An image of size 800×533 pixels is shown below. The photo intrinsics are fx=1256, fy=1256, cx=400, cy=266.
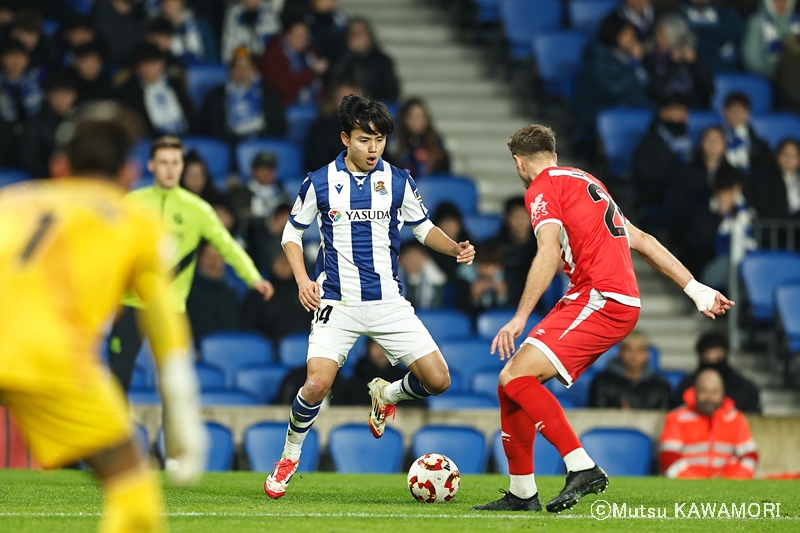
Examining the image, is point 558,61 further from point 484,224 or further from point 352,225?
point 352,225

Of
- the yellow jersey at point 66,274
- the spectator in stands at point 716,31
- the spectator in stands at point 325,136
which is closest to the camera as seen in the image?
the yellow jersey at point 66,274

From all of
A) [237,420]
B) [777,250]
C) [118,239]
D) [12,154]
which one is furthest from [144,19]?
[118,239]

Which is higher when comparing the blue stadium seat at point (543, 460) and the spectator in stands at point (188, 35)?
the spectator in stands at point (188, 35)

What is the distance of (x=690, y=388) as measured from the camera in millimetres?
11641

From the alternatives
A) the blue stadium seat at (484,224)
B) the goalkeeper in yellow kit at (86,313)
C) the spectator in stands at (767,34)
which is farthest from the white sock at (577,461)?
the spectator in stands at (767,34)

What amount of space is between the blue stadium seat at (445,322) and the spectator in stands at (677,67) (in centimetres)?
480

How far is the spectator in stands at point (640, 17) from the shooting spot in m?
16.6

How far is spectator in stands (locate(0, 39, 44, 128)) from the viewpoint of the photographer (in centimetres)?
1421

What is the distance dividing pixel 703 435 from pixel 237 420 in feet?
13.8

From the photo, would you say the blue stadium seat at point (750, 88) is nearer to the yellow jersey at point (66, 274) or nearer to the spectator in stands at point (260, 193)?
the spectator in stands at point (260, 193)

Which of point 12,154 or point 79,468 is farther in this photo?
point 12,154

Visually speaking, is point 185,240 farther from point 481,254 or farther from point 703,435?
point 703,435

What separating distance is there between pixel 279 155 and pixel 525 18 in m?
4.58

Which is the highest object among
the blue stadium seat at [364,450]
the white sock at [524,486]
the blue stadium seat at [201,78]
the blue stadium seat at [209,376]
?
the blue stadium seat at [201,78]
